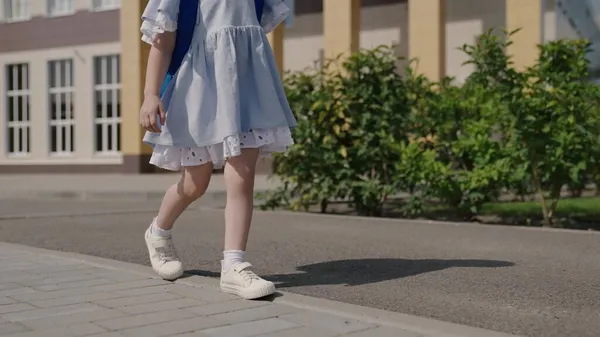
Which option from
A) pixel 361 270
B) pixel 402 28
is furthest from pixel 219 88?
pixel 402 28

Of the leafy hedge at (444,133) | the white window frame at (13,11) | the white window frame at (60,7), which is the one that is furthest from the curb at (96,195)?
the white window frame at (13,11)

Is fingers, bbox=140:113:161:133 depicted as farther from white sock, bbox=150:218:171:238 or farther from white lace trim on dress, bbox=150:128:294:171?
white sock, bbox=150:218:171:238

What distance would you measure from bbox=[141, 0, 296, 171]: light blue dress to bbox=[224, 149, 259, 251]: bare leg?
91 mm

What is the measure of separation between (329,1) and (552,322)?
20.4 m

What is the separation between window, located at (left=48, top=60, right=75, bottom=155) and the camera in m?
30.8

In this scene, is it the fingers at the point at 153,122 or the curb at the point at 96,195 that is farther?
the curb at the point at 96,195

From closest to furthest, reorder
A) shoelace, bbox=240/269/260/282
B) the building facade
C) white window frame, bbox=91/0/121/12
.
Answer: shoelace, bbox=240/269/260/282
the building facade
white window frame, bbox=91/0/121/12

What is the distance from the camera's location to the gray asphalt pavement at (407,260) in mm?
3984

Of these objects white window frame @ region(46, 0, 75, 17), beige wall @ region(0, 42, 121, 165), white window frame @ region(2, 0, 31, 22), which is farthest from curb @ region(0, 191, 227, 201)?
white window frame @ region(2, 0, 31, 22)

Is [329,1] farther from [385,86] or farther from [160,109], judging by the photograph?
[160,109]

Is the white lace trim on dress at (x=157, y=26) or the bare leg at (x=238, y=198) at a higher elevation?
the white lace trim on dress at (x=157, y=26)

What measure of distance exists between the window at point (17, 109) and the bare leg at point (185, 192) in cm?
2892

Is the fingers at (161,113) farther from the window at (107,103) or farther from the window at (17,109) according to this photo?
the window at (17,109)

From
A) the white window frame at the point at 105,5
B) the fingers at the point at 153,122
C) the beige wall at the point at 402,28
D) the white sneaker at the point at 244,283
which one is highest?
the white window frame at the point at 105,5
